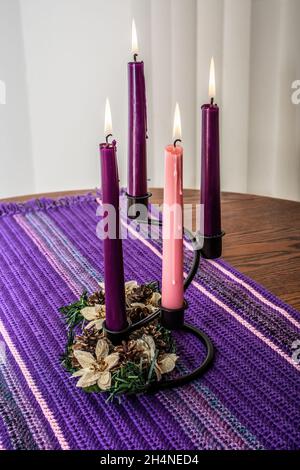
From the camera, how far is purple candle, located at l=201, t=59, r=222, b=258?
0.68 meters

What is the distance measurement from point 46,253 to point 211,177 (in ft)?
1.55

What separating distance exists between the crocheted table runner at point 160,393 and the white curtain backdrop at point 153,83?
3.18 ft

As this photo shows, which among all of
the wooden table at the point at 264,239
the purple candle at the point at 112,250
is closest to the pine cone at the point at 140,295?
the purple candle at the point at 112,250

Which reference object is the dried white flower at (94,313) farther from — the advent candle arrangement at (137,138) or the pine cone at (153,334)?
the advent candle arrangement at (137,138)

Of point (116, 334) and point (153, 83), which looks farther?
point (153, 83)

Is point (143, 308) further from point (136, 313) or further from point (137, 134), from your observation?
point (137, 134)

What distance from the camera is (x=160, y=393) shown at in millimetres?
691

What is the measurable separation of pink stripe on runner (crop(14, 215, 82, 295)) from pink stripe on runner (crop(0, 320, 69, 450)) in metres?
0.15

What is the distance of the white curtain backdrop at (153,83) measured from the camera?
1.85m

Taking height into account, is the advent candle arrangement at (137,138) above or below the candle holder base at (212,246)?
above

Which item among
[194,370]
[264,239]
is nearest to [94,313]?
[194,370]

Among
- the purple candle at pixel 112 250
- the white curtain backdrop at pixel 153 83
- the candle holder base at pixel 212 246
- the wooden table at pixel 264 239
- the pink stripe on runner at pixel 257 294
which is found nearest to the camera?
the purple candle at pixel 112 250

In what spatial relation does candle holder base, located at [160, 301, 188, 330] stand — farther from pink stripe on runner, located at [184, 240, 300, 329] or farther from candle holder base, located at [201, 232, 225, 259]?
pink stripe on runner, located at [184, 240, 300, 329]

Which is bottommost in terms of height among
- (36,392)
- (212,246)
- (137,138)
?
(36,392)
